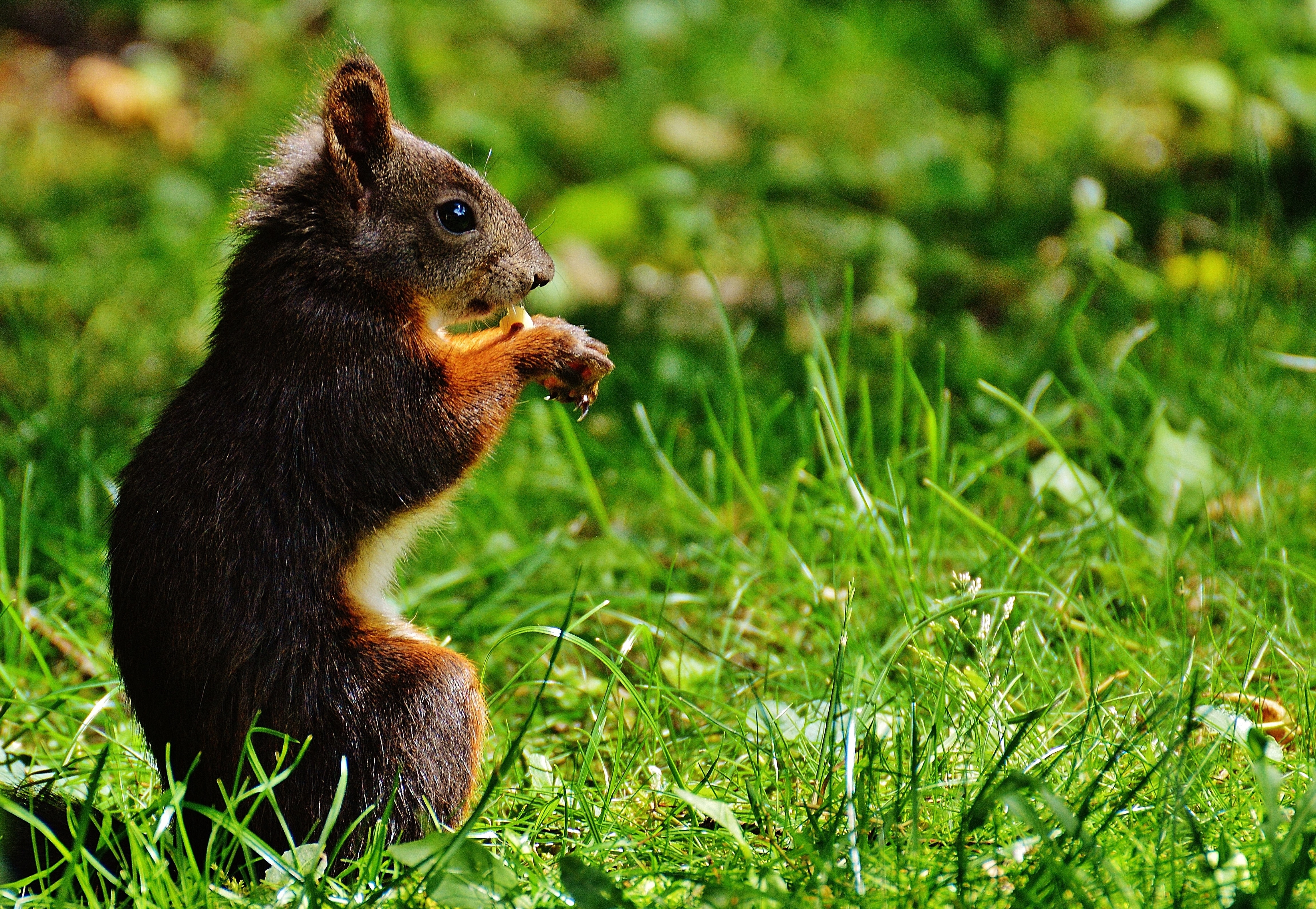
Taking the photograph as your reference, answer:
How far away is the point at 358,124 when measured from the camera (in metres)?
2.26

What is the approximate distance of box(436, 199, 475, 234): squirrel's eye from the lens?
232 centimetres

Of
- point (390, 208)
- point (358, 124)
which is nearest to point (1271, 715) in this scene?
point (390, 208)

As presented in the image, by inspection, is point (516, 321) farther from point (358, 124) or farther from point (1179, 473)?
point (1179, 473)

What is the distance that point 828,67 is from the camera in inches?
230

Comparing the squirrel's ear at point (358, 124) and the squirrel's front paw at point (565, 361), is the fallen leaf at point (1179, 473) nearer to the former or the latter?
the squirrel's front paw at point (565, 361)

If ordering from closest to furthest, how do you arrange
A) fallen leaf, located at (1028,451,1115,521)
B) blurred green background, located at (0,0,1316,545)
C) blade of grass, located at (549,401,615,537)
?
fallen leaf, located at (1028,451,1115,521), blade of grass, located at (549,401,615,537), blurred green background, located at (0,0,1316,545)

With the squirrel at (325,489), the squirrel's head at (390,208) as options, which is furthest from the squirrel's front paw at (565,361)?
the squirrel's head at (390,208)

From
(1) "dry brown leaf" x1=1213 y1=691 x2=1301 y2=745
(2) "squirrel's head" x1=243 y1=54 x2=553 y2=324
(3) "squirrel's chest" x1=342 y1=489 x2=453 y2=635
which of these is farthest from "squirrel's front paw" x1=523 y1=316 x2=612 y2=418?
(1) "dry brown leaf" x1=1213 y1=691 x2=1301 y2=745

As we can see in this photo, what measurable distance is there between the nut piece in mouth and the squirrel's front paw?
0.03 metres

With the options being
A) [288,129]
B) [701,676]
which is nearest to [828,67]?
[288,129]

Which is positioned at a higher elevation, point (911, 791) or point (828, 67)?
point (828, 67)

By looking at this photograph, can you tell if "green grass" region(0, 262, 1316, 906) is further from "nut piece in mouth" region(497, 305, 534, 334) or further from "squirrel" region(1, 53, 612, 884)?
"nut piece in mouth" region(497, 305, 534, 334)

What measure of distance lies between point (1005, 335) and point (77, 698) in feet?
9.12

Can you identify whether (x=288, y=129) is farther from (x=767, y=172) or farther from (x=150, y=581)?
(x=767, y=172)
